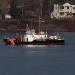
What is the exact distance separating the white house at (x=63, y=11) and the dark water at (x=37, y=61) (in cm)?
4999

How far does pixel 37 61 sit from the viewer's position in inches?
1948

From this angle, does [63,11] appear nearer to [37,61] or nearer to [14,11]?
[14,11]

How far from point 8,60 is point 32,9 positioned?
70.1m

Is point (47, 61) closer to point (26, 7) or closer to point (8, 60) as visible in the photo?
point (8, 60)

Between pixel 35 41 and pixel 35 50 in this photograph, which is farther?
pixel 35 41

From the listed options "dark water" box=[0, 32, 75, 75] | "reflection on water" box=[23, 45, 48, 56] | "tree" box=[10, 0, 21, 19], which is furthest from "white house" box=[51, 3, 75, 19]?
"dark water" box=[0, 32, 75, 75]

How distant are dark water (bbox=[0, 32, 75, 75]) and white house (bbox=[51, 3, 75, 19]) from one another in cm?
4999

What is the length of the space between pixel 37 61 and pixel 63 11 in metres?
69.2

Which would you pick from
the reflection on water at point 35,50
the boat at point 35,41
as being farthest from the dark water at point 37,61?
the boat at point 35,41

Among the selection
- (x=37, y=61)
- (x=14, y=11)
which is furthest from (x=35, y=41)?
(x=14, y=11)

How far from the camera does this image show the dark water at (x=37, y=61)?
4200 cm

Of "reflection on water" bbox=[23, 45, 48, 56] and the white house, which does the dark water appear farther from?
the white house

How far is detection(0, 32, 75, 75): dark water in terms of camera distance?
42.0m

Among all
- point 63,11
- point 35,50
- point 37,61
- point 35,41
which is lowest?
point 37,61
